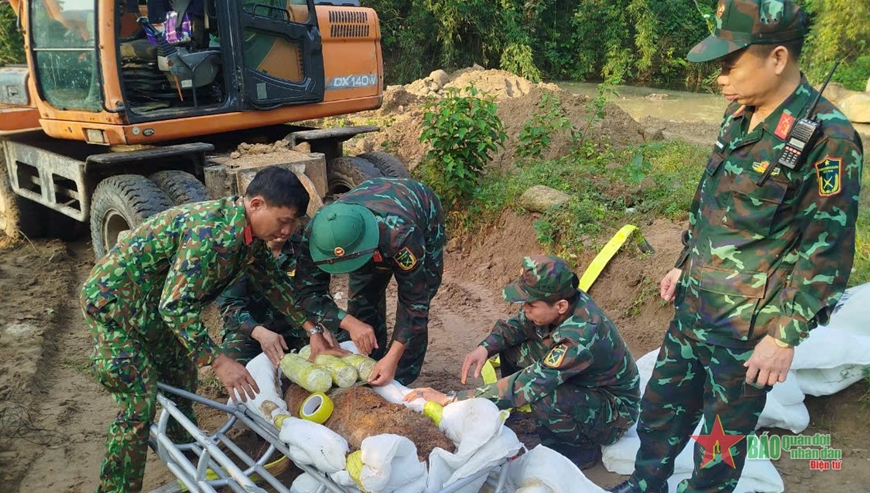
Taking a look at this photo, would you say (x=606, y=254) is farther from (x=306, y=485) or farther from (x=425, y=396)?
(x=306, y=485)

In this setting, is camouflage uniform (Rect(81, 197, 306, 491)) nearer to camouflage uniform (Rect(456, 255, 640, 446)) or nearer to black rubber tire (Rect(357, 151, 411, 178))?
camouflage uniform (Rect(456, 255, 640, 446))

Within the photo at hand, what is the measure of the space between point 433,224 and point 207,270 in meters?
1.33

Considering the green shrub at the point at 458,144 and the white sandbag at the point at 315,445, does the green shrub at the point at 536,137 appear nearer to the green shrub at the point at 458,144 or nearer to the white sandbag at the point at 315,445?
the green shrub at the point at 458,144

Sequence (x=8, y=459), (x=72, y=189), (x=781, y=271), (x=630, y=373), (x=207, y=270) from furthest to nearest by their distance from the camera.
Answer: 1. (x=72, y=189)
2. (x=8, y=459)
3. (x=630, y=373)
4. (x=207, y=270)
5. (x=781, y=271)

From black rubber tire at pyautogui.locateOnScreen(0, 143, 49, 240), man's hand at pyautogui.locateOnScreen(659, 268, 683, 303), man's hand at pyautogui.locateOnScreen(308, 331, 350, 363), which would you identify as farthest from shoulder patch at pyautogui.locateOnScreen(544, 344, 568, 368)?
black rubber tire at pyautogui.locateOnScreen(0, 143, 49, 240)

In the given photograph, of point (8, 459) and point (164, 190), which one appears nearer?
point (8, 459)

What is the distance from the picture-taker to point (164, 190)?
17.7 ft

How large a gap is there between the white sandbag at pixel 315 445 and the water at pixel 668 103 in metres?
11.6

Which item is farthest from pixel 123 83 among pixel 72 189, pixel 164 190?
pixel 72 189

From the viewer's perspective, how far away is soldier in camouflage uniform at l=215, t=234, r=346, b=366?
3.40 m

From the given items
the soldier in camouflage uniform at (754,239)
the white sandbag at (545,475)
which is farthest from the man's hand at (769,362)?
the white sandbag at (545,475)

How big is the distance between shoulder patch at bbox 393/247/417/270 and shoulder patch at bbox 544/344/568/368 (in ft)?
2.42

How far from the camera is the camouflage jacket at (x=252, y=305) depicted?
361cm

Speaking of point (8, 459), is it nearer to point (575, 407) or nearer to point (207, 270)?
point (207, 270)
